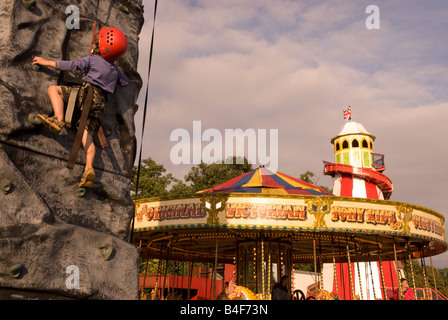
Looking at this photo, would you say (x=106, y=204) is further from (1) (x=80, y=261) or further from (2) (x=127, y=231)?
(1) (x=80, y=261)

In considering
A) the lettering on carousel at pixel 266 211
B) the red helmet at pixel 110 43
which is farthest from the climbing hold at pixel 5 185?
the lettering on carousel at pixel 266 211

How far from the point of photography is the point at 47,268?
2758mm

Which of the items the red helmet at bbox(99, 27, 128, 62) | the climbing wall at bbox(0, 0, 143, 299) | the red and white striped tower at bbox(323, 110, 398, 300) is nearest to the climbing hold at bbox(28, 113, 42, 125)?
the climbing wall at bbox(0, 0, 143, 299)

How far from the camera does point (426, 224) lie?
1327 centimetres

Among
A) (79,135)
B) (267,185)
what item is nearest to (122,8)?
(79,135)

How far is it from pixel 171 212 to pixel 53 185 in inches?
381

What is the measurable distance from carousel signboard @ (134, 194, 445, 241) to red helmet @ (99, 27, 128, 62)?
8847 millimetres

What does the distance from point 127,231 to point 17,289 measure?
1.03 meters

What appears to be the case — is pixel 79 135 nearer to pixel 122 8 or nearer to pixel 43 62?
pixel 43 62

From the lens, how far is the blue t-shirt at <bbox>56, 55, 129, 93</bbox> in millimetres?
3207

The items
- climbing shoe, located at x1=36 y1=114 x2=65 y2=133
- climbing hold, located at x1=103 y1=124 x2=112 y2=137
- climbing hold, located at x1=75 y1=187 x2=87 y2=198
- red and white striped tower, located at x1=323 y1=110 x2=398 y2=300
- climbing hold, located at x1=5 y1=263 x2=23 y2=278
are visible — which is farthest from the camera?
red and white striped tower, located at x1=323 y1=110 x2=398 y2=300

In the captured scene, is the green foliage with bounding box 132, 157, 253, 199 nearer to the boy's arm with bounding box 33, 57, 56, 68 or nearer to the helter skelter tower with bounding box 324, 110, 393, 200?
the helter skelter tower with bounding box 324, 110, 393, 200
